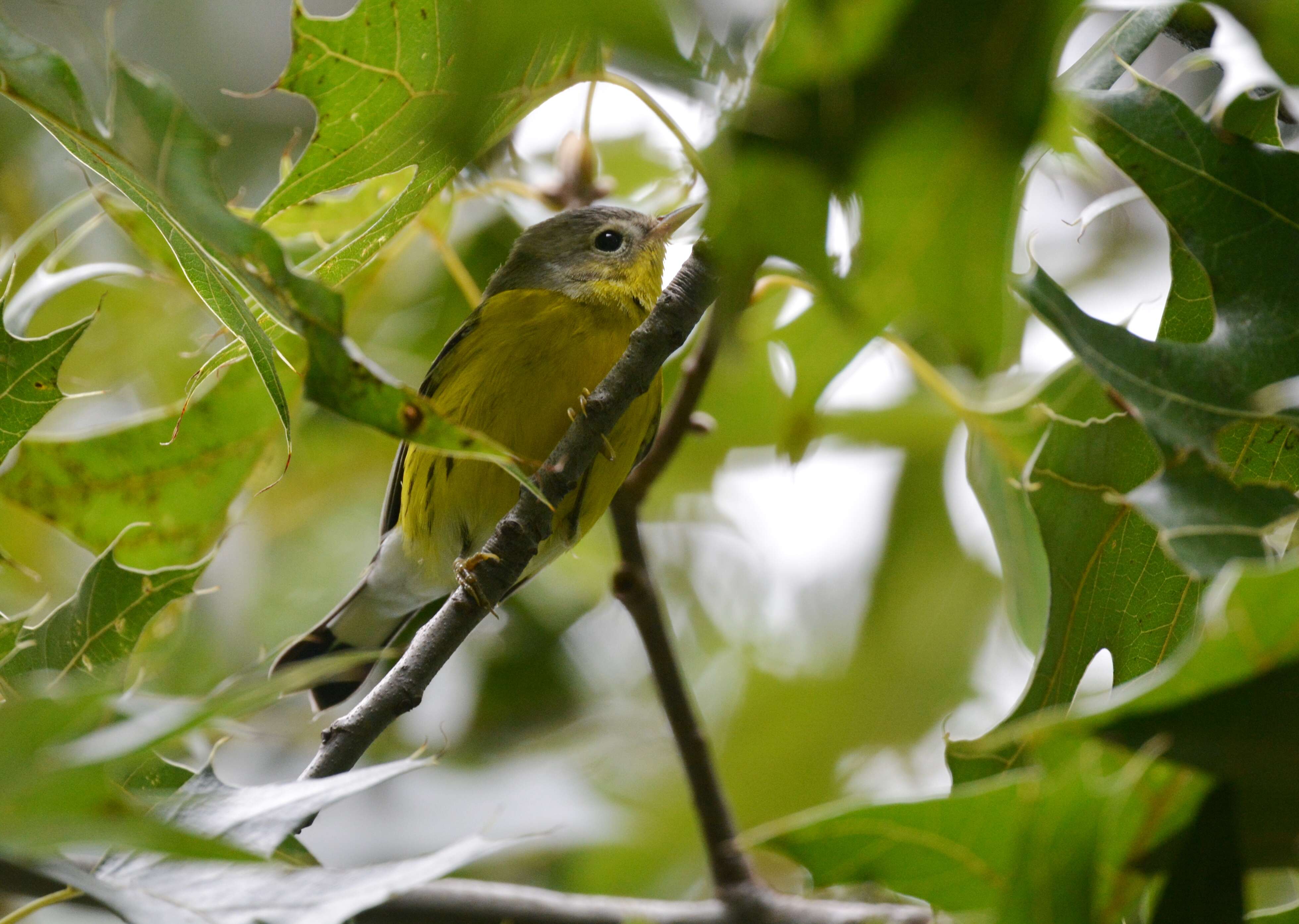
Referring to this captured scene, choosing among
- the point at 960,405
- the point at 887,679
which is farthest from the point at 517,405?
the point at 887,679

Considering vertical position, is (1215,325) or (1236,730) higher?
(1215,325)

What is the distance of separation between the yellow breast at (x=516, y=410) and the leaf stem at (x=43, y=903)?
162cm

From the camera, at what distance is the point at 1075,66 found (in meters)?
2.14

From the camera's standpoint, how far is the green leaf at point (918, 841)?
1458mm

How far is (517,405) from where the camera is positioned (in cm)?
335

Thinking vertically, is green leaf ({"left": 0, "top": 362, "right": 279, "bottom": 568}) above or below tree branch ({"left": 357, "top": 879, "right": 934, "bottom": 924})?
above

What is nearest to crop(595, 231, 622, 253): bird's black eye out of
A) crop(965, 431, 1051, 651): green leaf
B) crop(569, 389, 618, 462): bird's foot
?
crop(569, 389, 618, 462): bird's foot

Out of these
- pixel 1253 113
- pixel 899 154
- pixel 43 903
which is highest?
pixel 1253 113

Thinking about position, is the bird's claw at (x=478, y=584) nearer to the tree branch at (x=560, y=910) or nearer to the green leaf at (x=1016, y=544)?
the tree branch at (x=560, y=910)

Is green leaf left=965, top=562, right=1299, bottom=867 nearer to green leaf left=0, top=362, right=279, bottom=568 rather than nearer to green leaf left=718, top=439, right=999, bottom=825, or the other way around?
green leaf left=0, top=362, right=279, bottom=568

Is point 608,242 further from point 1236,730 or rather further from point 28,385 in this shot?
point 1236,730

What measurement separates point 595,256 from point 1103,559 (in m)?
2.38

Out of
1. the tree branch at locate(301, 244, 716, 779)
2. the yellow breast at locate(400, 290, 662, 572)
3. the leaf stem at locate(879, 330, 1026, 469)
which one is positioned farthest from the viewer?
the yellow breast at locate(400, 290, 662, 572)

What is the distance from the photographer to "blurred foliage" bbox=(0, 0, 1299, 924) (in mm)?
1147
